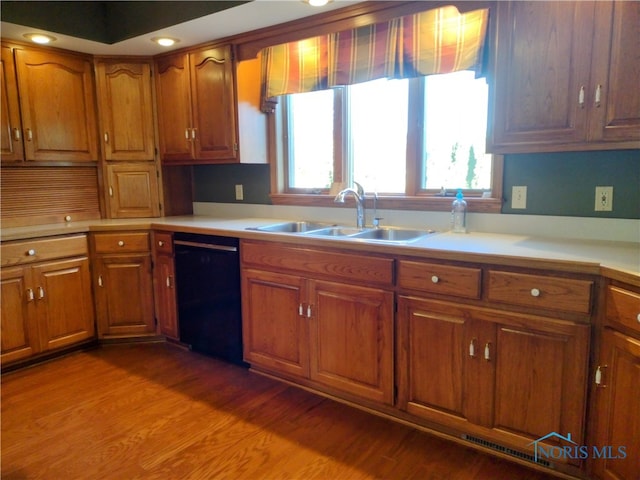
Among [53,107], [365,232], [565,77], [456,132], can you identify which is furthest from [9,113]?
[565,77]

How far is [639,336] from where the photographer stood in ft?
4.69

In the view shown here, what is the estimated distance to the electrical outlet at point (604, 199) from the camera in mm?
1989

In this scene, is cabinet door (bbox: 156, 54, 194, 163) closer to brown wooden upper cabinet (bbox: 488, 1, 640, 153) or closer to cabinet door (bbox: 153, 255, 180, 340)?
cabinet door (bbox: 153, 255, 180, 340)

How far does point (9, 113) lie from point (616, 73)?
3.35 m

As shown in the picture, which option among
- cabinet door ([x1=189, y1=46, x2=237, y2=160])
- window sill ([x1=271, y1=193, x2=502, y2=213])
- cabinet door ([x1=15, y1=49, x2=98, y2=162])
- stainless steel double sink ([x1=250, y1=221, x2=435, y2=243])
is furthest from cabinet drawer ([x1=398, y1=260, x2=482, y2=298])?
cabinet door ([x1=15, y1=49, x2=98, y2=162])

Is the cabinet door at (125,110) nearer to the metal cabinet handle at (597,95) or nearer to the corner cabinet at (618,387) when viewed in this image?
the metal cabinet handle at (597,95)

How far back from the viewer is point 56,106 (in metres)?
3.06

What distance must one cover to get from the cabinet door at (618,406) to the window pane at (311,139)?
6.35 feet

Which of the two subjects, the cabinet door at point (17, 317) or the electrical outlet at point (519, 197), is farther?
the cabinet door at point (17, 317)

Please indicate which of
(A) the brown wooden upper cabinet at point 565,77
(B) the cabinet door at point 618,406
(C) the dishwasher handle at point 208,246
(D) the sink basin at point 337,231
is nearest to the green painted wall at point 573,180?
(A) the brown wooden upper cabinet at point 565,77

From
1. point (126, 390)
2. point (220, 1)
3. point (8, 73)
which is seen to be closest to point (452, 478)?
point (126, 390)

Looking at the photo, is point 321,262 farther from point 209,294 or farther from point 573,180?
point 573,180

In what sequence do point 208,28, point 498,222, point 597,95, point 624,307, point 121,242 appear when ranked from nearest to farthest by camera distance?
1. point 624,307
2. point 597,95
3. point 498,222
4. point 208,28
5. point 121,242

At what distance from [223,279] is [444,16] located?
190cm
